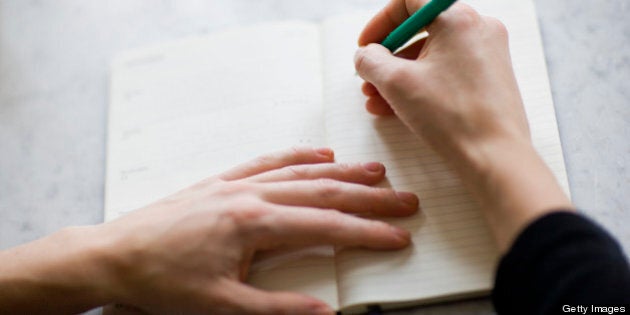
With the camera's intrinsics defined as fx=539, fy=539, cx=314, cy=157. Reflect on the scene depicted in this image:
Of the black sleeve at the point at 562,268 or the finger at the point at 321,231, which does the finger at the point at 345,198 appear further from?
the black sleeve at the point at 562,268

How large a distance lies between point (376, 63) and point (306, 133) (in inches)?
Result: 5.3

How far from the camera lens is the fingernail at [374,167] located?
2.18 ft

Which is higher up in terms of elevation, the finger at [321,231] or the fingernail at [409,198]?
the fingernail at [409,198]

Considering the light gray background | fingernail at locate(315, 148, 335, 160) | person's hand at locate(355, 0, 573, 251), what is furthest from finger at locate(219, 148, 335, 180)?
the light gray background

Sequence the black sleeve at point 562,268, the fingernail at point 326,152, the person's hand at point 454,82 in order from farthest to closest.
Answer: the fingernail at point 326,152 → the person's hand at point 454,82 → the black sleeve at point 562,268

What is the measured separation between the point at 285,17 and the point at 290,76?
148 millimetres

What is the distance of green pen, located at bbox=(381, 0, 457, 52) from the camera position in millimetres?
641

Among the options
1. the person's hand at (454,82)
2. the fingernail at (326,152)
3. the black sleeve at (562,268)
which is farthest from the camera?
the fingernail at (326,152)

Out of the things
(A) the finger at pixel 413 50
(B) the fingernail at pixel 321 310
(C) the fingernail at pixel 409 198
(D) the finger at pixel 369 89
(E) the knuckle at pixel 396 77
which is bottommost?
(B) the fingernail at pixel 321 310

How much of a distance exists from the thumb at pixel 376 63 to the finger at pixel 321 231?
18cm

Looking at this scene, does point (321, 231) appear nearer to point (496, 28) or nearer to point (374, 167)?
point (374, 167)

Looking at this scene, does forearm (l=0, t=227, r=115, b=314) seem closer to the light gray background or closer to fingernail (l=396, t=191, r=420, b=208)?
the light gray background

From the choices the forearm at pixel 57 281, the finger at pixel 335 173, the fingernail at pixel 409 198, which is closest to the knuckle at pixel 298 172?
the finger at pixel 335 173

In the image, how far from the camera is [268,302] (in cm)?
56
